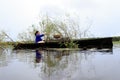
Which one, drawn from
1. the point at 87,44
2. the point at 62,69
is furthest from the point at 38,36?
the point at 62,69

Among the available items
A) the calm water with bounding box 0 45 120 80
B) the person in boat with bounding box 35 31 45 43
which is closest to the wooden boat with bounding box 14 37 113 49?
the person in boat with bounding box 35 31 45 43

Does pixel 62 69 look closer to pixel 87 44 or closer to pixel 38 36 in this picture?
pixel 87 44

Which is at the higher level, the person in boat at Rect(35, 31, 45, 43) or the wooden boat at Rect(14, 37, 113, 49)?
the person in boat at Rect(35, 31, 45, 43)

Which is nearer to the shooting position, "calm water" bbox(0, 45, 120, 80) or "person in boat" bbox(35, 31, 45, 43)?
"calm water" bbox(0, 45, 120, 80)

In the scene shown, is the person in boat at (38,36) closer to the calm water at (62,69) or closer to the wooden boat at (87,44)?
the wooden boat at (87,44)

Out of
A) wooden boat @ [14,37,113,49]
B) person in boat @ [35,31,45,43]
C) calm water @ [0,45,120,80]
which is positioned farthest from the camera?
person in boat @ [35,31,45,43]

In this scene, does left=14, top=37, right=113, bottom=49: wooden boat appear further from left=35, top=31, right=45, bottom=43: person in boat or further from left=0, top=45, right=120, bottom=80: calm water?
left=0, top=45, right=120, bottom=80: calm water

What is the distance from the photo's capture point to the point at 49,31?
29.8 meters

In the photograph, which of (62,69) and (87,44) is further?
(87,44)

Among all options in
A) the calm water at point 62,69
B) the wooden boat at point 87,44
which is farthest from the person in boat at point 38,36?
the calm water at point 62,69

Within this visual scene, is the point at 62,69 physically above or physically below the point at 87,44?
above

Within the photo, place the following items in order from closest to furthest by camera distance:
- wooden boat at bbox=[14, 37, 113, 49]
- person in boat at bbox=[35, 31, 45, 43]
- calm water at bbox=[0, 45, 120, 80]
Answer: calm water at bbox=[0, 45, 120, 80] < wooden boat at bbox=[14, 37, 113, 49] < person in boat at bbox=[35, 31, 45, 43]

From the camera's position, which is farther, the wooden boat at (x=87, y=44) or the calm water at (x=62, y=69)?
the wooden boat at (x=87, y=44)

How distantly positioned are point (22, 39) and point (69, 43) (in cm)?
660
